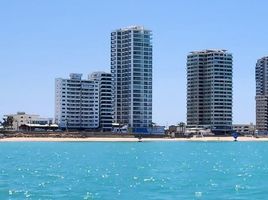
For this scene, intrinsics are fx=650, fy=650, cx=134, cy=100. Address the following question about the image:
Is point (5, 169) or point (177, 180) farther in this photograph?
point (5, 169)

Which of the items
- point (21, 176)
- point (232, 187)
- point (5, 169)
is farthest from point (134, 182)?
point (5, 169)

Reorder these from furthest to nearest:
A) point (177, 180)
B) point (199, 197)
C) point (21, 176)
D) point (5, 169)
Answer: point (5, 169)
point (21, 176)
point (177, 180)
point (199, 197)

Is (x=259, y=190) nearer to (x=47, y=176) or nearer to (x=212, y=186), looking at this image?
(x=212, y=186)

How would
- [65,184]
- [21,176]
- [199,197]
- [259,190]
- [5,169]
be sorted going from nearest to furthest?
[199,197]
[259,190]
[65,184]
[21,176]
[5,169]

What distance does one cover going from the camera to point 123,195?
58.0 metres

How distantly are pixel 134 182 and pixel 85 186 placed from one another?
6.93m

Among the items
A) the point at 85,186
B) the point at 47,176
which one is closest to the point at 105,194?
the point at 85,186

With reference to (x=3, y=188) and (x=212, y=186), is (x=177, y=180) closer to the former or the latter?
(x=212, y=186)

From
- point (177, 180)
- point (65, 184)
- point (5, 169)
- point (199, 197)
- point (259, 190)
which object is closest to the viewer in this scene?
point (199, 197)

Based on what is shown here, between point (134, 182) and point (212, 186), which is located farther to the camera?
point (134, 182)

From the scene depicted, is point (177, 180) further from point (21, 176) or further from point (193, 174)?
point (21, 176)

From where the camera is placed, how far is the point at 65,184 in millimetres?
67812

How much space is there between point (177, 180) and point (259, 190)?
1296 cm

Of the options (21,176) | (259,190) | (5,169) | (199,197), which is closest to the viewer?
(199,197)
